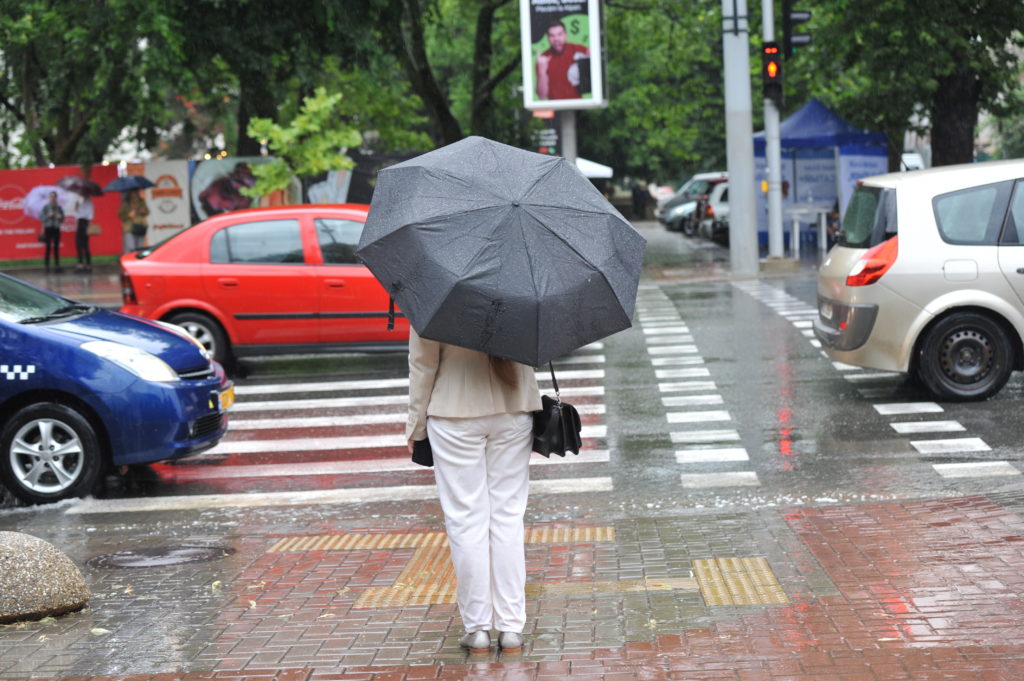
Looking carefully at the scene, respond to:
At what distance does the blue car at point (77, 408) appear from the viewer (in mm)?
9102

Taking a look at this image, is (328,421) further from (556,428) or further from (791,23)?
(791,23)

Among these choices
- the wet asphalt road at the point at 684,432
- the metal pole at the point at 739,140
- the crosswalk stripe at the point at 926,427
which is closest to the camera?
the wet asphalt road at the point at 684,432

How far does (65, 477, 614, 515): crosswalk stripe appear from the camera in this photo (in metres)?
9.10

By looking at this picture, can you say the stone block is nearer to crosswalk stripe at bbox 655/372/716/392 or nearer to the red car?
crosswalk stripe at bbox 655/372/716/392

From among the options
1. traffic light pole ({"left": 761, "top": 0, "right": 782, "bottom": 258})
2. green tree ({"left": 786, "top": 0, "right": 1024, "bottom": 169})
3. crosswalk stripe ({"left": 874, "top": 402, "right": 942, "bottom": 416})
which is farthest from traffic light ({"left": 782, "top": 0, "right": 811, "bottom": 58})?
crosswalk stripe ({"left": 874, "top": 402, "right": 942, "bottom": 416})

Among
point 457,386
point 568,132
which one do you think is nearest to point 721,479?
point 457,386

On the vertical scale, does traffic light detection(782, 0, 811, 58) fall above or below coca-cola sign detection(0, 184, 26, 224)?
above

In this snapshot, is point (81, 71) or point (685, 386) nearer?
point (685, 386)

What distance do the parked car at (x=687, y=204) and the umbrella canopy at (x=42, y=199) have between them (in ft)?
59.6

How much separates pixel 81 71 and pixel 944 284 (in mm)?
23496

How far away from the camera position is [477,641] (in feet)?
18.2

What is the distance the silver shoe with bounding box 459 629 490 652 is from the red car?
28.6 ft

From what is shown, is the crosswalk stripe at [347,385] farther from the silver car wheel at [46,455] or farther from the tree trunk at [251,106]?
the tree trunk at [251,106]

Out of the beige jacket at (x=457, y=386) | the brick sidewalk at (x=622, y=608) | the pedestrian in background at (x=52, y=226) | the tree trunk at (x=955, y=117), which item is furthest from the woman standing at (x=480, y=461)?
the pedestrian in background at (x=52, y=226)
